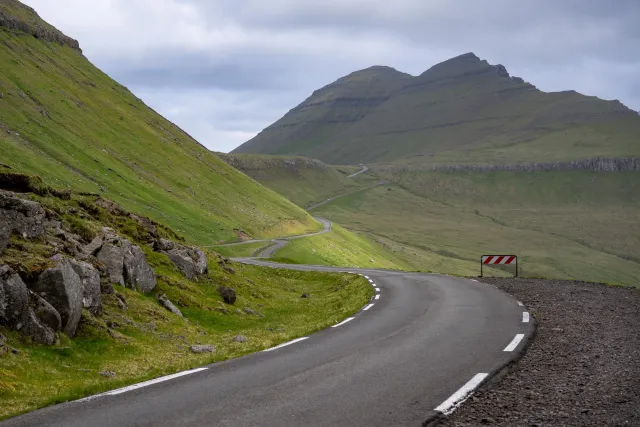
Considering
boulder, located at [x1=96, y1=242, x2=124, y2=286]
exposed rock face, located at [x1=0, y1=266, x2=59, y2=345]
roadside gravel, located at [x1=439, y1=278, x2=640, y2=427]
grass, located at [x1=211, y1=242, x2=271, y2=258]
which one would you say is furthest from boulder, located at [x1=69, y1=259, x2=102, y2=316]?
grass, located at [x1=211, y1=242, x2=271, y2=258]

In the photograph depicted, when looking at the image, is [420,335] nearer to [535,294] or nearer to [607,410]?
[607,410]

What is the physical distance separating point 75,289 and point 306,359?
7.57 metres

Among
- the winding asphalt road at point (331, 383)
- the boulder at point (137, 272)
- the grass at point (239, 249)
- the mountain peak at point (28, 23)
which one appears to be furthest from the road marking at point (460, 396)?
the mountain peak at point (28, 23)

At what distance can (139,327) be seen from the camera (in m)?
18.5

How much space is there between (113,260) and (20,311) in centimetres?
678

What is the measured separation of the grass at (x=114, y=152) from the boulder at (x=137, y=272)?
220 ft

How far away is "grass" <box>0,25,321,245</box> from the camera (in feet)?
314

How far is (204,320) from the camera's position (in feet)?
74.9

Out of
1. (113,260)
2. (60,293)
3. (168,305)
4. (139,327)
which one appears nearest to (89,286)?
(60,293)

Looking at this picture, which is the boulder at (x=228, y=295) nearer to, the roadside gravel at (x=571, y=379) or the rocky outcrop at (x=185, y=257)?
the rocky outcrop at (x=185, y=257)

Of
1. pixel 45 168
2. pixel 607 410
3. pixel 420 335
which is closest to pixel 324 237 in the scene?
pixel 45 168

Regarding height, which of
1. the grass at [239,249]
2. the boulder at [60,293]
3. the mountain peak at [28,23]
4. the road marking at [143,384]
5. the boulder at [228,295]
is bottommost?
the grass at [239,249]

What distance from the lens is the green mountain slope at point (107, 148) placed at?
96.5 meters

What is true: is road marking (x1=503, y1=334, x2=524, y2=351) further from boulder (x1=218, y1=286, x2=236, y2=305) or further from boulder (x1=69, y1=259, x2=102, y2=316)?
boulder (x1=218, y1=286, x2=236, y2=305)
